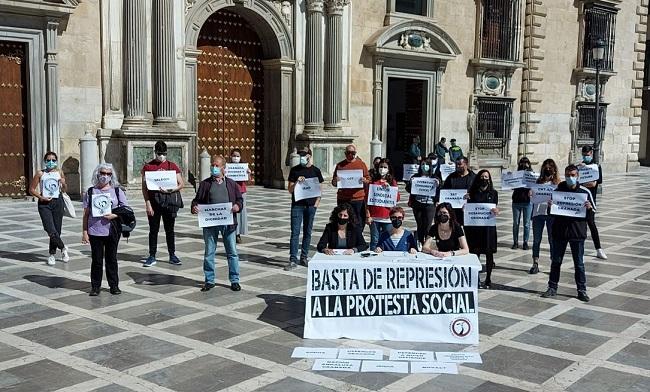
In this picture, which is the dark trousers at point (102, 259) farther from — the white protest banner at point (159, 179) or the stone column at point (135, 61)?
the stone column at point (135, 61)

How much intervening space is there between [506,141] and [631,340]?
20779 millimetres

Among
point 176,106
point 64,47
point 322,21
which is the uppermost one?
point 322,21

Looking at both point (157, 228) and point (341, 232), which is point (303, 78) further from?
point (341, 232)

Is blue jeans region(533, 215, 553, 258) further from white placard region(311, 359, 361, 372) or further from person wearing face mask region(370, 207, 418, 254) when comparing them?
white placard region(311, 359, 361, 372)

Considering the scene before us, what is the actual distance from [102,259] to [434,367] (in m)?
4.35

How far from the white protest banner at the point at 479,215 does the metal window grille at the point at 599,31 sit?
74.8ft

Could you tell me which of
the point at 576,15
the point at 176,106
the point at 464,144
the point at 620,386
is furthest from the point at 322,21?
the point at 620,386

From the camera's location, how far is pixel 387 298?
6.76m

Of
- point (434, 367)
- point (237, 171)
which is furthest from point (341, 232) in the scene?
point (237, 171)

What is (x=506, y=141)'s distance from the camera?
26.9 metres

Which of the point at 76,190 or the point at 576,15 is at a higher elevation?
the point at 576,15

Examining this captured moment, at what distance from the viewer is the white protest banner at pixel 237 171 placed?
1182 cm

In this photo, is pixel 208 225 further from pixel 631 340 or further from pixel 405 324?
pixel 631 340

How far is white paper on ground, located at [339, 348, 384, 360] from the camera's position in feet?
20.2
